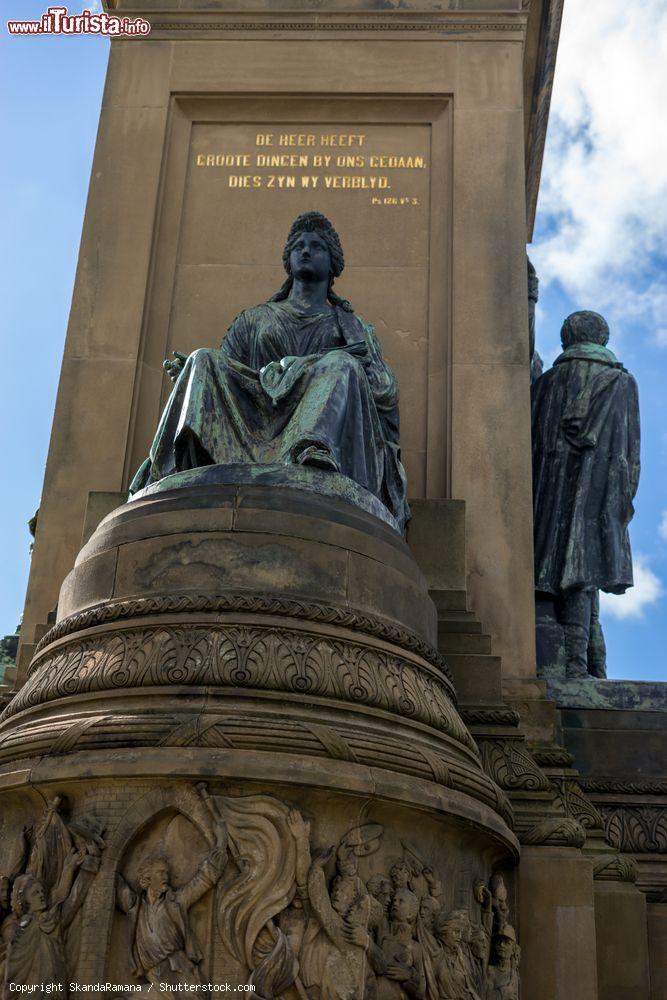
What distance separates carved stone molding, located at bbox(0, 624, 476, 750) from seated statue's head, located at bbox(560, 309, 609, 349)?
626 centimetres

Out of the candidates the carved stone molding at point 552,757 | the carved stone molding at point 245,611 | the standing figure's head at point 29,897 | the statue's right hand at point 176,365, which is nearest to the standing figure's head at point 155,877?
the standing figure's head at point 29,897

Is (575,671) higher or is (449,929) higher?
(575,671)

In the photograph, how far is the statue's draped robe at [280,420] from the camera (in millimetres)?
8703

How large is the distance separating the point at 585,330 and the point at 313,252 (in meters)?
3.43

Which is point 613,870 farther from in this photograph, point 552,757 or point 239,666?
point 239,666

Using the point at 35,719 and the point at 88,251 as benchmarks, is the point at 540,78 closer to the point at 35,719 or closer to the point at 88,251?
the point at 88,251

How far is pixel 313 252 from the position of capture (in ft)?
34.7

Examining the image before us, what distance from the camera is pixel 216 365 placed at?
916 cm

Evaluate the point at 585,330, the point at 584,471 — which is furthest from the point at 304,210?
the point at 584,471

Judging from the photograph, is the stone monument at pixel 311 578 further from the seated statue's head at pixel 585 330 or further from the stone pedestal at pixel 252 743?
the seated statue's head at pixel 585 330

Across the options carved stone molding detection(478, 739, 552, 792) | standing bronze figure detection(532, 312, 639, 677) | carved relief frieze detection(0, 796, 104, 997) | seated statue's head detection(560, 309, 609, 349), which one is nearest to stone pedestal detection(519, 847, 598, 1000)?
carved stone molding detection(478, 739, 552, 792)

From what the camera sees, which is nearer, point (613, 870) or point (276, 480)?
point (276, 480)

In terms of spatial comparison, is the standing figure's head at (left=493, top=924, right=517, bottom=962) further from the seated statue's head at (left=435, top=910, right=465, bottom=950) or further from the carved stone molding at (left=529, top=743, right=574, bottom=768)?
the carved stone molding at (left=529, top=743, right=574, bottom=768)

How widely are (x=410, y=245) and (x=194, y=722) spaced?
23.6ft
